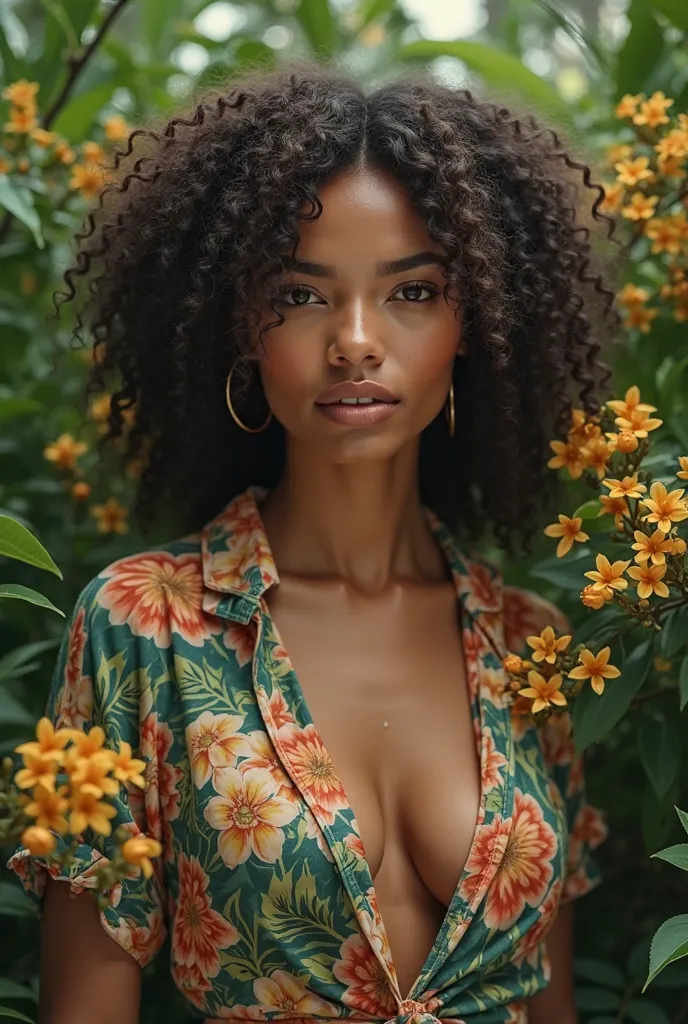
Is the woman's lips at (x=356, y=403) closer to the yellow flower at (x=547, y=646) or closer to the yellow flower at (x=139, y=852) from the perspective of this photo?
the yellow flower at (x=547, y=646)

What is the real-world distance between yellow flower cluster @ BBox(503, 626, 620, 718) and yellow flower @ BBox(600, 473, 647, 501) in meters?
0.17

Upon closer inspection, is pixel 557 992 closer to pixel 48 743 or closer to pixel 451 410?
pixel 451 410

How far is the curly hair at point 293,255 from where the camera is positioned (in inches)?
61.5

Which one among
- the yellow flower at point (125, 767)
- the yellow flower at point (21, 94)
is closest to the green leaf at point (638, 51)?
the yellow flower at point (21, 94)

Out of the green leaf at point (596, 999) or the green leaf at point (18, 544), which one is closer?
the green leaf at point (18, 544)

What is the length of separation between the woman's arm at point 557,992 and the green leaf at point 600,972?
22 millimetres

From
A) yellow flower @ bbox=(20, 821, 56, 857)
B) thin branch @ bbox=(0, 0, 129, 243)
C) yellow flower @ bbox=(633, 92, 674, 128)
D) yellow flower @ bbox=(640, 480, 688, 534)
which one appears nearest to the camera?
yellow flower @ bbox=(20, 821, 56, 857)

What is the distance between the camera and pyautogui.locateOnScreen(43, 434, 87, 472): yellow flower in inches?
80.0

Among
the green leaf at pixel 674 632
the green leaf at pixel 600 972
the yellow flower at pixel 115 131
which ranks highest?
the yellow flower at pixel 115 131

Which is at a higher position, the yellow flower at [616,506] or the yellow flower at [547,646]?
the yellow flower at [616,506]

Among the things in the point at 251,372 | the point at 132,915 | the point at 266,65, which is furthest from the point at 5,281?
the point at 132,915

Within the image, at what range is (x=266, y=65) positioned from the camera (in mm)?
1937

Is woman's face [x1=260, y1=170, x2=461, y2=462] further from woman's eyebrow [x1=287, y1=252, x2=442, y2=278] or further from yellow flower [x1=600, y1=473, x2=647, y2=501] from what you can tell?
yellow flower [x1=600, y1=473, x2=647, y2=501]

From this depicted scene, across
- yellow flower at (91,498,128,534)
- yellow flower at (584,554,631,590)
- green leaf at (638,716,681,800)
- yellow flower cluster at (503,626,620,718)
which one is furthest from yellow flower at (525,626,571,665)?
yellow flower at (91,498,128,534)
